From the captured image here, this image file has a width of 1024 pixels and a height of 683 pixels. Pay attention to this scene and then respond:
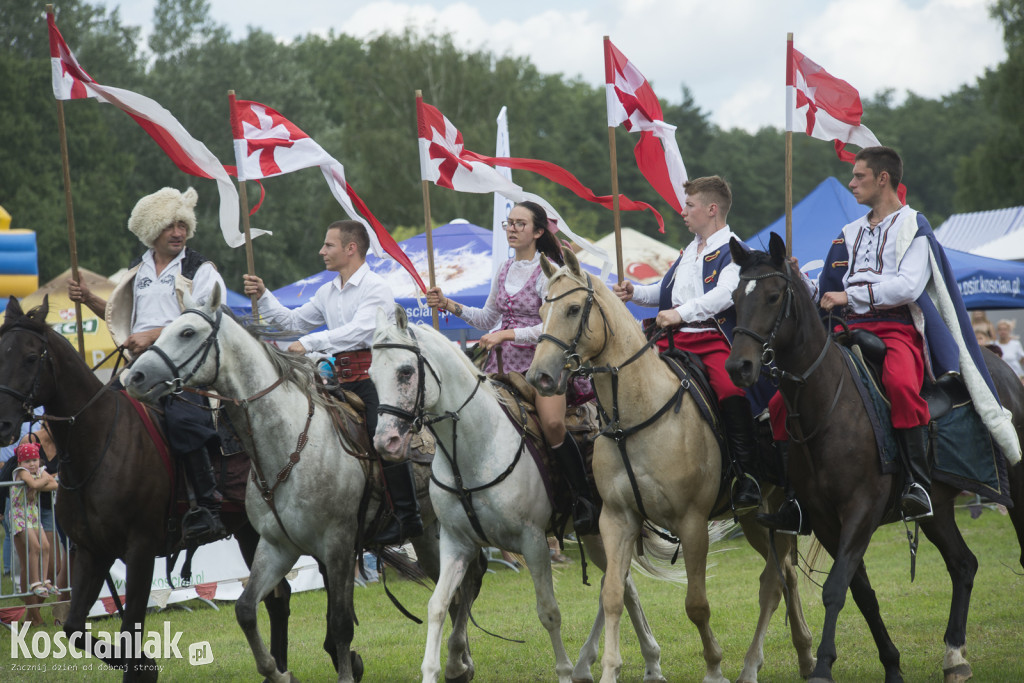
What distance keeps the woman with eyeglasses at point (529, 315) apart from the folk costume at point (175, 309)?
1755mm

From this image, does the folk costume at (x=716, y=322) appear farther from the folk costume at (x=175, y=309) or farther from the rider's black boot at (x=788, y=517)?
the folk costume at (x=175, y=309)

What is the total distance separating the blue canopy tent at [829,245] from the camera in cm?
1433

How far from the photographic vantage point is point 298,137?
859 centimetres

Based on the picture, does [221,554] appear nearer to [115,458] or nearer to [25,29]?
[115,458]

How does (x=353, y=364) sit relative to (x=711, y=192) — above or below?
below

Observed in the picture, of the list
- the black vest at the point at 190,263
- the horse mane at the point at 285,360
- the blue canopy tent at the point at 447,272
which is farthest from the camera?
the blue canopy tent at the point at 447,272

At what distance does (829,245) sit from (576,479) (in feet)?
30.2

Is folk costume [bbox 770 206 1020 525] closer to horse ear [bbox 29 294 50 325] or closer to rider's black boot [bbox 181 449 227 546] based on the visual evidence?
rider's black boot [bbox 181 449 227 546]

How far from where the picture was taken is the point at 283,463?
6.67 meters

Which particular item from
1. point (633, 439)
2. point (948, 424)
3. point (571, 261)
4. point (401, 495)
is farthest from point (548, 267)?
point (948, 424)

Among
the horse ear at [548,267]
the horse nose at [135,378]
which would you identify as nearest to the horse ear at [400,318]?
the horse ear at [548,267]

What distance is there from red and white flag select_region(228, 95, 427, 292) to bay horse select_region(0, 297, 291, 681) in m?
2.27

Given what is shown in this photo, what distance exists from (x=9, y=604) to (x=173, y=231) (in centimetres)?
495

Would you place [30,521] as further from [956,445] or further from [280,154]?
[956,445]
